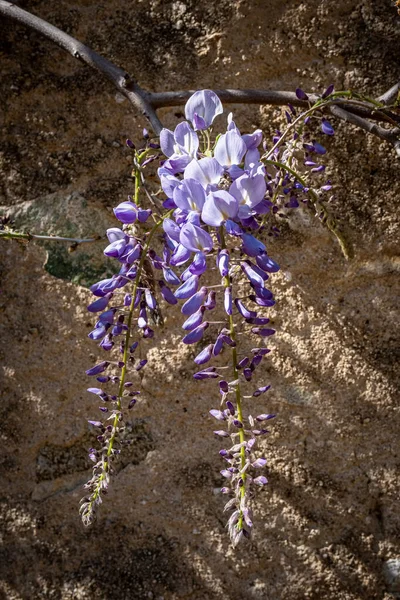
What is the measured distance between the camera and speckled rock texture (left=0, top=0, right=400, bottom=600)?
6.13ft

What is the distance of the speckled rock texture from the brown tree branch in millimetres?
114

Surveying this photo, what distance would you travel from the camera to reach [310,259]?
189 centimetres

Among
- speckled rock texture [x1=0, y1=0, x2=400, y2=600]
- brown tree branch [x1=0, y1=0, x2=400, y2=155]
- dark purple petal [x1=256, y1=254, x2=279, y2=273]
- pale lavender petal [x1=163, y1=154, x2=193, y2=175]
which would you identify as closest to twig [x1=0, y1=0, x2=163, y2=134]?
brown tree branch [x1=0, y1=0, x2=400, y2=155]

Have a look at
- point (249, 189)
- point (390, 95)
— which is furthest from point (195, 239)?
point (390, 95)

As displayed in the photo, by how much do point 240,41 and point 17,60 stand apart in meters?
0.63

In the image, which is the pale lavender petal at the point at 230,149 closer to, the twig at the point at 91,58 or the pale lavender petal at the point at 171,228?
the pale lavender petal at the point at 171,228

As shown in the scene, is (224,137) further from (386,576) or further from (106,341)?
(386,576)

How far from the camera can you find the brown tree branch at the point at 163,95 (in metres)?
1.67

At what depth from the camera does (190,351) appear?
191 centimetres

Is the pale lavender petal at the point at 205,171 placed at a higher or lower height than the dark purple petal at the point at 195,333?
higher

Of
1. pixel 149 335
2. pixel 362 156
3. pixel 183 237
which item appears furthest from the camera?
pixel 362 156

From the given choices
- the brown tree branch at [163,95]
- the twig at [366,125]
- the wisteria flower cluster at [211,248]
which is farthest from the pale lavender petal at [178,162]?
the twig at [366,125]

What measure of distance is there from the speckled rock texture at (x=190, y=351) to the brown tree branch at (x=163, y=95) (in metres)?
0.11

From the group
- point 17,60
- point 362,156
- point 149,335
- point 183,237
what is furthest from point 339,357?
point 17,60
